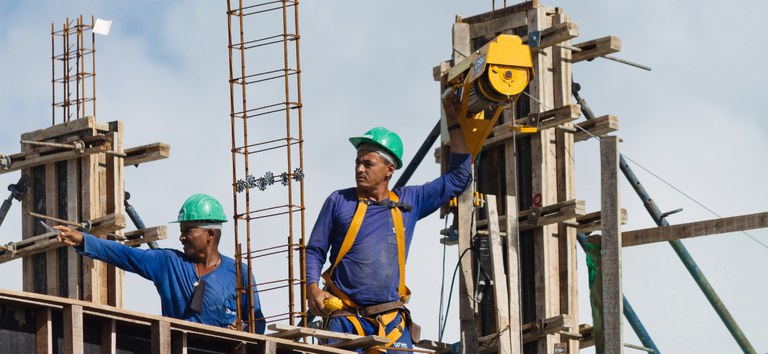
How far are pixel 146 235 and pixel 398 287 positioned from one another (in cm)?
811

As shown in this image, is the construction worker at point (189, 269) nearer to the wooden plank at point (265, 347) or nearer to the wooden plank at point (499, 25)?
the wooden plank at point (265, 347)

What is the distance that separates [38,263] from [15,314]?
11.7 m

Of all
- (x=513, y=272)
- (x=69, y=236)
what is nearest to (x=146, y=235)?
(x=69, y=236)

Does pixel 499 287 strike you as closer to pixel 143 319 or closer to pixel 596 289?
pixel 596 289

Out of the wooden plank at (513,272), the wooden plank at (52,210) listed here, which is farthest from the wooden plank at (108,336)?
the wooden plank at (52,210)

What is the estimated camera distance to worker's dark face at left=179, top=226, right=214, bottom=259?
80.4 ft

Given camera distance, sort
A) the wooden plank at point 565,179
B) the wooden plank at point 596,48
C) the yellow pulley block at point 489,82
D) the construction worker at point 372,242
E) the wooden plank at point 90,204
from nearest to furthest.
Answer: the construction worker at point 372,242 → the yellow pulley block at point 489,82 → the wooden plank at point 565,179 → the wooden plank at point 596,48 → the wooden plank at point 90,204

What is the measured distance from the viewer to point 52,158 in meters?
31.4

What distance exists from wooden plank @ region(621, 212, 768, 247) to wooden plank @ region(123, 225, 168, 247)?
7.61m

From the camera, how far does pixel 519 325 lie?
81.2 ft

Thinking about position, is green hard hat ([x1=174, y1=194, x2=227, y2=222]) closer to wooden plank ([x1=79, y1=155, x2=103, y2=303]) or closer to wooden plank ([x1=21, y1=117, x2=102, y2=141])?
wooden plank ([x1=79, y1=155, x2=103, y2=303])

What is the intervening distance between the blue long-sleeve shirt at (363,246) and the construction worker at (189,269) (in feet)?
4.58

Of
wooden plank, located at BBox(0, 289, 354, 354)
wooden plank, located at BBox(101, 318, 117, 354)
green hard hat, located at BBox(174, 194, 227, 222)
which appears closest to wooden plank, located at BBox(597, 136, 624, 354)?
wooden plank, located at BBox(0, 289, 354, 354)

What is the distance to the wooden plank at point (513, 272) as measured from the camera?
24.7 meters
